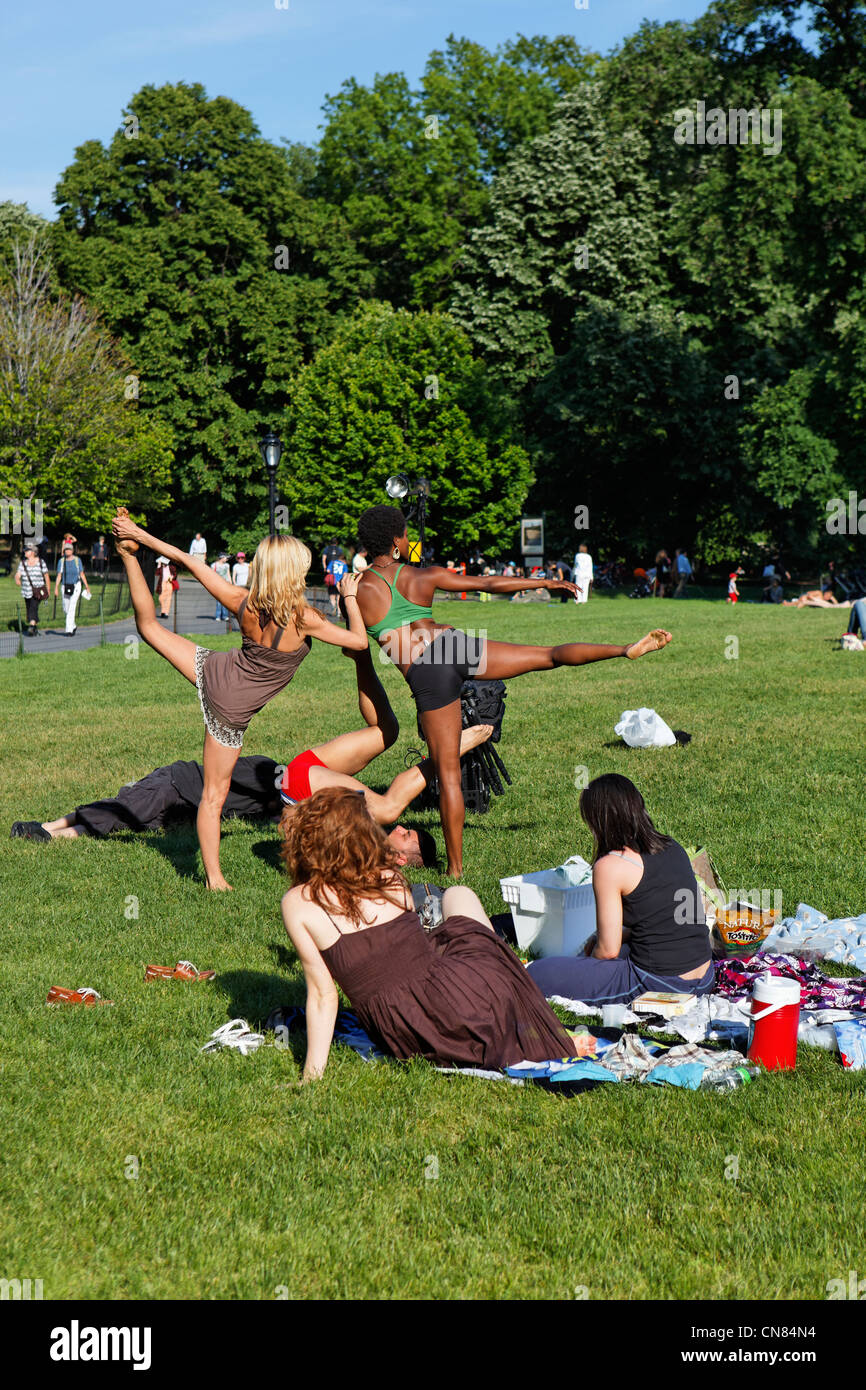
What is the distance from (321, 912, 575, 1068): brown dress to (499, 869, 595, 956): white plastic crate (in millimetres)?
1365

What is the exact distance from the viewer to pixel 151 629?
23.7 feet

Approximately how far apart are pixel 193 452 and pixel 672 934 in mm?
44095

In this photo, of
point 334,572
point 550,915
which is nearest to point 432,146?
point 334,572

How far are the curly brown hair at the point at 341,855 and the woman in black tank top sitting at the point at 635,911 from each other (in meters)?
1.15

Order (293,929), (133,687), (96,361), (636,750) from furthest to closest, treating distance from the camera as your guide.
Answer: (96,361) < (133,687) < (636,750) < (293,929)

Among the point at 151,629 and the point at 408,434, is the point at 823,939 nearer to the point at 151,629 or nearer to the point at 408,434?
the point at 151,629

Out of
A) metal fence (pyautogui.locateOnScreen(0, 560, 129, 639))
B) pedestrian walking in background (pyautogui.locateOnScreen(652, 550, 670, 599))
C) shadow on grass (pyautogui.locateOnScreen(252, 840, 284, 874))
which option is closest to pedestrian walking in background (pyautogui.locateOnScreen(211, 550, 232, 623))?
metal fence (pyautogui.locateOnScreen(0, 560, 129, 639))

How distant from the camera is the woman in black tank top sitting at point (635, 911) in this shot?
5430mm

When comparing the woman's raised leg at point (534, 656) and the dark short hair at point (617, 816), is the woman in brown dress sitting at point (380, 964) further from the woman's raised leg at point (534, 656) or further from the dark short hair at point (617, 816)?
the woman's raised leg at point (534, 656)

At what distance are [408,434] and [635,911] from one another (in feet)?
125

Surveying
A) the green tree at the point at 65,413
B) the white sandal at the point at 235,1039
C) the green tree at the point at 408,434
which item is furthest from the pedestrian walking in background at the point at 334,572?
the white sandal at the point at 235,1039
